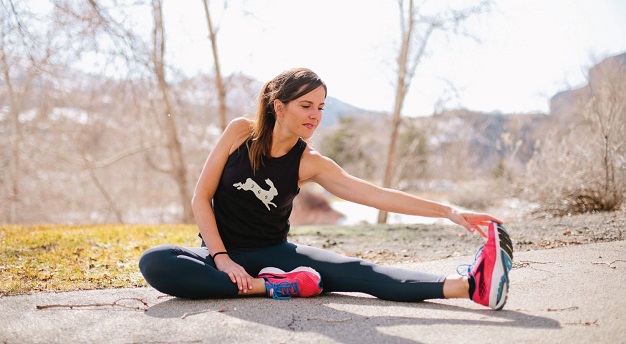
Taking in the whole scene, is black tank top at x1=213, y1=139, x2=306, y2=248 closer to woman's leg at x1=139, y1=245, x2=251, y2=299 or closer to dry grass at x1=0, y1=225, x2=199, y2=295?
woman's leg at x1=139, y1=245, x2=251, y2=299

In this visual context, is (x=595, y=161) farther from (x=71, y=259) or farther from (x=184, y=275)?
(x=71, y=259)

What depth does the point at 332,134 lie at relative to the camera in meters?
25.0

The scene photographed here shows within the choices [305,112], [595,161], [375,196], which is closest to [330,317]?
[375,196]

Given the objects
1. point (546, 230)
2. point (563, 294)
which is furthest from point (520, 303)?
point (546, 230)

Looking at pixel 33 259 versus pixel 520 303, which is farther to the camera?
pixel 33 259

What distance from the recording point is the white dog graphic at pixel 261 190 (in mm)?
2977

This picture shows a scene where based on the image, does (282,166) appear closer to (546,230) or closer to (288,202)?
(288,202)

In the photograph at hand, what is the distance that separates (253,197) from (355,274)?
0.68m

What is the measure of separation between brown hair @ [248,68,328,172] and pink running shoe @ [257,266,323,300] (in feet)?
1.92

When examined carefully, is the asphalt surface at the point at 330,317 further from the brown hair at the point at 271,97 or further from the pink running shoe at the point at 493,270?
the brown hair at the point at 271,97

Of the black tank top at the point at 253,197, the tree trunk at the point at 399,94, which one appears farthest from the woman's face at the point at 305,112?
the tree trunk at the point at 399,94

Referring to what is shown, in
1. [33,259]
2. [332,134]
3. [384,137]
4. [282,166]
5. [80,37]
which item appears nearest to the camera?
[282,166]

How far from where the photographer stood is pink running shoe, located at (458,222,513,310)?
8.05 ft

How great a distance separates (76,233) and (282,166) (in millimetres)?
3300
